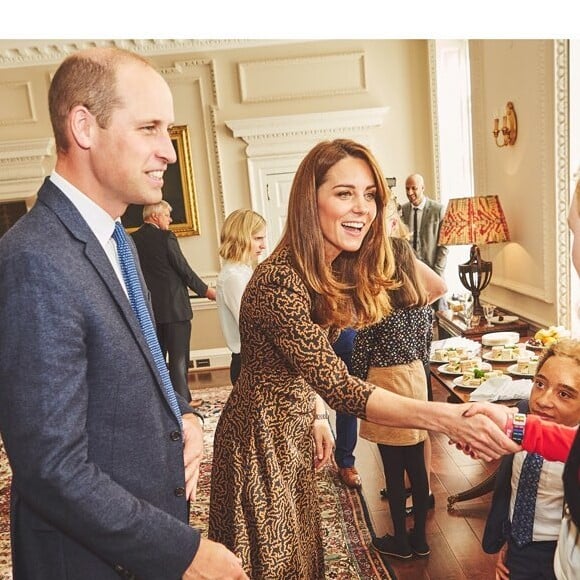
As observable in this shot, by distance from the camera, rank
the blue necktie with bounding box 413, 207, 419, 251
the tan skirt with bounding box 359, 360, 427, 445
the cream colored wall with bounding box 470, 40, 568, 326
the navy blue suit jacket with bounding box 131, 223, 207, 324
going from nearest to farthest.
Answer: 1. the tan skirt with bounding box 359, 360, 427, 445
2. the cream colored wall with bounding box 470, 40, 568, 326
3. the navy blue suit jacket with bounding box 131, 223, 207, 324
4. the blue necktie with bounding box 413, 207, 419, 251

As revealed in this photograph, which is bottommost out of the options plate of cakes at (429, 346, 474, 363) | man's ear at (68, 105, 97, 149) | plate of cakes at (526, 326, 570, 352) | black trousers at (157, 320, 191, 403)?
black trousers at (157, 320, 191, 403)

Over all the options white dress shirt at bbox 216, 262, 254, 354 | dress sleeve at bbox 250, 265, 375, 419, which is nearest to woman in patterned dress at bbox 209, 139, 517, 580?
dress sleeve at bbox 250, 265, 375, 419

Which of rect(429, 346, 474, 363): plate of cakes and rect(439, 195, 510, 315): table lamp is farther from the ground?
rect(439, 195, 510, 315): table lamp

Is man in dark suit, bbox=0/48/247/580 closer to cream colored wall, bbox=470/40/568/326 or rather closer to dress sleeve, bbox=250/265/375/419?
dress sleeve, bbox=250/265/375/419

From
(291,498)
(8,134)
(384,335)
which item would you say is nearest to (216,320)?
(8,134)

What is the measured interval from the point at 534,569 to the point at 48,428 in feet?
5.16

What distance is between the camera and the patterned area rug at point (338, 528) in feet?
9.00

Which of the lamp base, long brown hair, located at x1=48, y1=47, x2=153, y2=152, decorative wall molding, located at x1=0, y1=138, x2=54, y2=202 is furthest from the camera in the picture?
decorative wall molding, located at x1=0, y1=138, x2=54, y2=202

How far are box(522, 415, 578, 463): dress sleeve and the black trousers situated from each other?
3.73m

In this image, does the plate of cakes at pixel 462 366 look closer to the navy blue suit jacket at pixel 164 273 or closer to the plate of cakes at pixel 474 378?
the plate of cakes at pixel 474 378

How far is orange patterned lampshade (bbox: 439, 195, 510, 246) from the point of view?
3797 mm

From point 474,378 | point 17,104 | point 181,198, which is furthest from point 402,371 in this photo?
point 17,104

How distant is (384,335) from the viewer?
8.78ft

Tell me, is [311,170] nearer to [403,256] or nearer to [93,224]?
[93,224]
